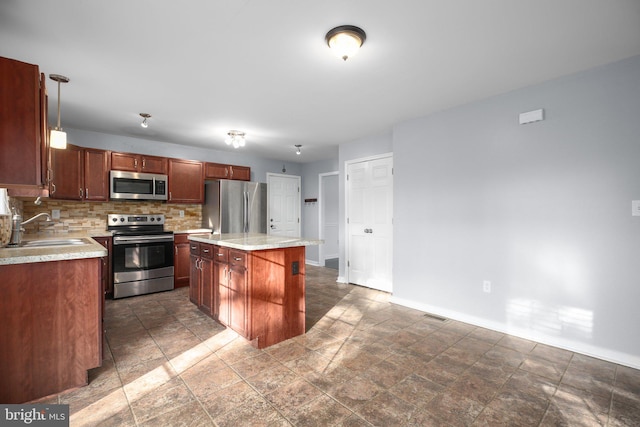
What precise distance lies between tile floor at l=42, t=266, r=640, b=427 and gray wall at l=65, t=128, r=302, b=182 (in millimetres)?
2932

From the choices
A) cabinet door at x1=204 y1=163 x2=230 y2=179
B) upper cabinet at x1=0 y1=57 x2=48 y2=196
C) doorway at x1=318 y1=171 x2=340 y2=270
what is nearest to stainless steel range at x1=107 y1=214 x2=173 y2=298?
cabinet door at x1=204 y1=163 x2=230 y2=179

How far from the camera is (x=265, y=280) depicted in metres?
2.65

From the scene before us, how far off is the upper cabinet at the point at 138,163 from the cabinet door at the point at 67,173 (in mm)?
415

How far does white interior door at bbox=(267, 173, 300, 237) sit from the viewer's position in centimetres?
655

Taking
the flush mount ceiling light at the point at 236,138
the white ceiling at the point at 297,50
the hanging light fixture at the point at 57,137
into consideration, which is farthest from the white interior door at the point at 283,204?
the hanging light fixture at the point at 57,137

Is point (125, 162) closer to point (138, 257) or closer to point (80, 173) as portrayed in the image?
point (80, 173)

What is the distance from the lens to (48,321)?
1.92 meters

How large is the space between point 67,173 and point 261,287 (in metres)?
3.41

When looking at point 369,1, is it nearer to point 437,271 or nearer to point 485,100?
point 485,100

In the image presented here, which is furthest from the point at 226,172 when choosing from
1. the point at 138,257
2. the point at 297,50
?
the point at 297,50

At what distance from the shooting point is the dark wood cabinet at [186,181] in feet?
15.9

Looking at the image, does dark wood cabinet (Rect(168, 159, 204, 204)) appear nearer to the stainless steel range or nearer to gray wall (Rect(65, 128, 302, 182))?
gray wall (Rect(65, 128, 302, 182))

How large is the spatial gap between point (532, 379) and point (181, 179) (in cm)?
505

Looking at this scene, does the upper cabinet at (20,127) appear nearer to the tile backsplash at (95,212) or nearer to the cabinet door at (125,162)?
the cabinet door at (125,162)
